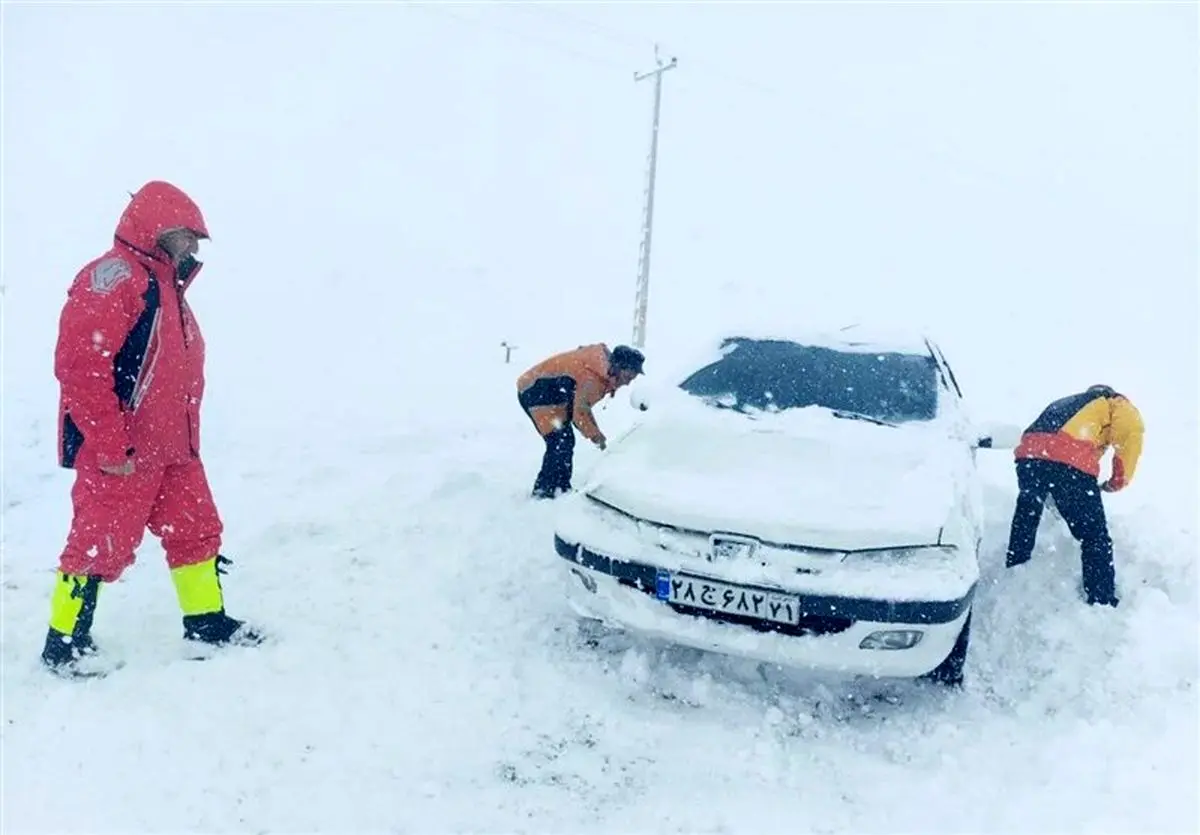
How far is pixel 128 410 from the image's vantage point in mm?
3652

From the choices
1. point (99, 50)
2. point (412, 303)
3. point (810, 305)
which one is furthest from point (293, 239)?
point (99, 50)

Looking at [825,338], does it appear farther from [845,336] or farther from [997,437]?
[997,437]

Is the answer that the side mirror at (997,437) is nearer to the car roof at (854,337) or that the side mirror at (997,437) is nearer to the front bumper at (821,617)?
the car roof at (854,337)

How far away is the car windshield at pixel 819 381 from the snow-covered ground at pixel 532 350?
98cm

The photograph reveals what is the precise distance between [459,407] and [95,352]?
18.6 feet

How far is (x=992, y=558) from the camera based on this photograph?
16.1ft

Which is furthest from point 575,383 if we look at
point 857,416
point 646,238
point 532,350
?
point 646,238

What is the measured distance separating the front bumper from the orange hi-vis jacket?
227 cm

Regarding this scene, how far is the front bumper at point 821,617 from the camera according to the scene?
11.0 ft

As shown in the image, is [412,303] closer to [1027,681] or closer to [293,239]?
[293,239]

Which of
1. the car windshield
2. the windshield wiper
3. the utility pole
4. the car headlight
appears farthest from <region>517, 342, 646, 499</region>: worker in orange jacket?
the utility pole

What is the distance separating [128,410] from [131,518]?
42 cm

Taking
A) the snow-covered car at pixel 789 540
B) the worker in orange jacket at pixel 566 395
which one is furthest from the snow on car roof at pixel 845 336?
the snow-covered car at pixel 789 540

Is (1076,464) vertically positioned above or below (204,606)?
above
